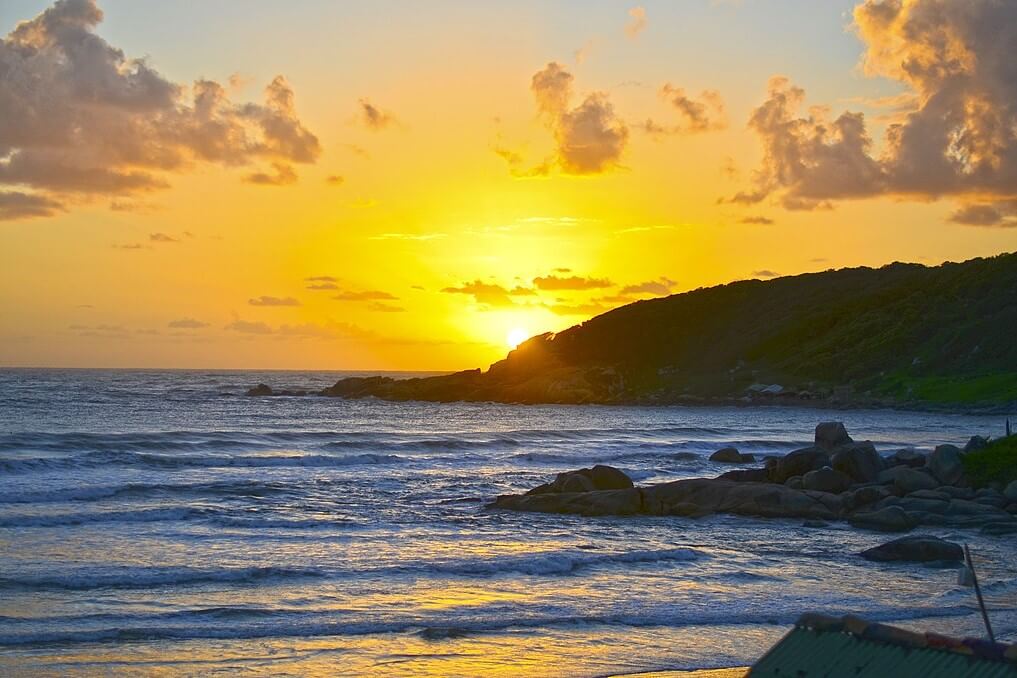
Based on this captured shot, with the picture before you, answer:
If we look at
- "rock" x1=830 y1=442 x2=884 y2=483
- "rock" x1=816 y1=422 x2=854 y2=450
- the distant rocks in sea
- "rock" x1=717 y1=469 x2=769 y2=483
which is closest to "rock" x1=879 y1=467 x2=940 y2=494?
the distant rocks in sea

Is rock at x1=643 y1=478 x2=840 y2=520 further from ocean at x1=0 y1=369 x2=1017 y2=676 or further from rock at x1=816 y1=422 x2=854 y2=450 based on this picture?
rock at x1=816 y1=422 x2=854 y2=450

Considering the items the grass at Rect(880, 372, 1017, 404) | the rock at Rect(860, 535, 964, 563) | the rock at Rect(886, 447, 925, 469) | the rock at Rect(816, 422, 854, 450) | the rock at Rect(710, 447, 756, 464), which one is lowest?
the rock at Rect(860, 535, 964, 563)

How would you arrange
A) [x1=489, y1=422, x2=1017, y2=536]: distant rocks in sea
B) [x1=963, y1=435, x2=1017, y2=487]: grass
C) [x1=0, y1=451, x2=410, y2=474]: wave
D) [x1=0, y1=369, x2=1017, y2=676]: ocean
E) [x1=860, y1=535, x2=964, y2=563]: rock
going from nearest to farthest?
1. [x1=0, y1=369, x2=1017, y2=676]: ocean
2. [x1=860, y1=535, x2=964, y2=563]: rock
3. [x1=489, y1=422, x2=1017, y2=536]: distant rocks in sea
4. [x1=963, y1=435, x2=1017, y2=487]: grass
5. [x1=0, y1=451, x2=410, y2=474]: wave

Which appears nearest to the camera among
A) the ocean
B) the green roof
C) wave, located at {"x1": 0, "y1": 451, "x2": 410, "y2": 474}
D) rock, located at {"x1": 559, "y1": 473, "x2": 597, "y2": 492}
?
the green roof

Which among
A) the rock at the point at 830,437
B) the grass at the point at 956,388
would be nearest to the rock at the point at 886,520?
the rock at the point at 830,437

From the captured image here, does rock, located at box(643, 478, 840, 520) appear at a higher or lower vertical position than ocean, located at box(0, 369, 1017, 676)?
higher

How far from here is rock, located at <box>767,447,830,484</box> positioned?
37.6 m

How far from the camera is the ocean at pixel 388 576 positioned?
53.5 ft

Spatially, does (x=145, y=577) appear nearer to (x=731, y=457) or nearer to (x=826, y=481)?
(x=826, y=481)

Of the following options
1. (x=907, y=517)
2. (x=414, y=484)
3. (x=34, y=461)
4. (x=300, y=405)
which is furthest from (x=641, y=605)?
(x=300, y=405)

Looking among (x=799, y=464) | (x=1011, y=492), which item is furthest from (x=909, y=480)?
(x=799, y=464)

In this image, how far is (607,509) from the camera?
→ 1250 inches

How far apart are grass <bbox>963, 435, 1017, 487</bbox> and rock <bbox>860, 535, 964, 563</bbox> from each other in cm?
1166

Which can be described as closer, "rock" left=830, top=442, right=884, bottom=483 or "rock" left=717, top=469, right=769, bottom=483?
"rock" left=830, top=442, right=884, bottom=483
